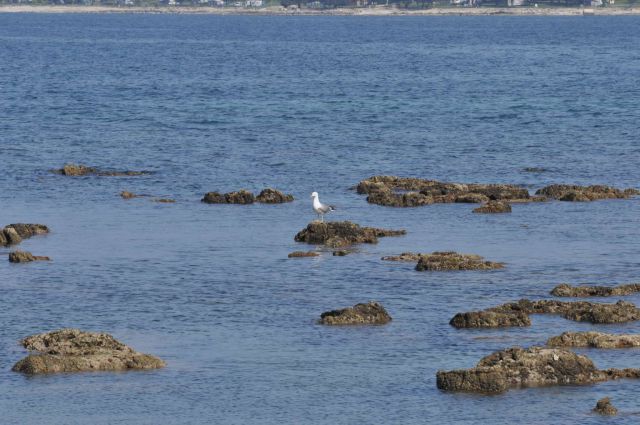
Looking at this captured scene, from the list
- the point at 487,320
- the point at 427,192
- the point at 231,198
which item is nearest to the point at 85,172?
the point at 231,198

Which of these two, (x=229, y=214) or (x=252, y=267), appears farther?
(x=229, y=214)

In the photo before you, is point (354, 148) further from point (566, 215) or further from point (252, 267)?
point (252, 267)

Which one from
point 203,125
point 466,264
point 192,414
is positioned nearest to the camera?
point 192,414

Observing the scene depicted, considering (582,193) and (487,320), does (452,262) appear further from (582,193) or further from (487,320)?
(582,193)

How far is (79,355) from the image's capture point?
31.3 meters

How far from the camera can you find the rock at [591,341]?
3238cm

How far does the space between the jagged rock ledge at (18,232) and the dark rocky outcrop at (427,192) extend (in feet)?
44.3

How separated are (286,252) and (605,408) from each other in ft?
59.1

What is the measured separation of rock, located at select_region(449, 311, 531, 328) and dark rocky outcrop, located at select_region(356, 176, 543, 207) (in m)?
18.8

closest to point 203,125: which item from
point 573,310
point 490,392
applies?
point 573,310

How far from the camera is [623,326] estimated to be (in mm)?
34406

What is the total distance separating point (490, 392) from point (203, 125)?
57920 mm

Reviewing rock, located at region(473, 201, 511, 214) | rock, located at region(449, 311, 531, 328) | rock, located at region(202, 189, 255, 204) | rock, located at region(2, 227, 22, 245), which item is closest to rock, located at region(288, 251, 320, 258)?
rock, located at region(2, 227, 22, 245)

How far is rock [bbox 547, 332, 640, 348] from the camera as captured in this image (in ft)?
106
